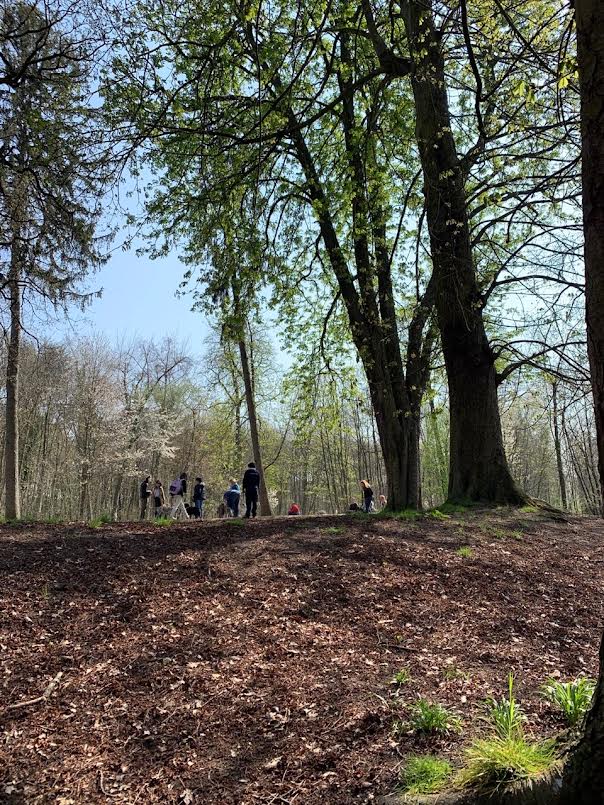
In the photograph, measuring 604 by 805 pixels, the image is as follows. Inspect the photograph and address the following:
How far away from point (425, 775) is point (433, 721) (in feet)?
1.70

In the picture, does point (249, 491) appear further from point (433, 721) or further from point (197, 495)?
point (433, 721)

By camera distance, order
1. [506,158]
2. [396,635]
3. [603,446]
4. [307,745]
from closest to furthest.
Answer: [603,446] → [307,745] → [396,635] → [506,158]

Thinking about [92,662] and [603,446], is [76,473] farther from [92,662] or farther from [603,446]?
[603,446]

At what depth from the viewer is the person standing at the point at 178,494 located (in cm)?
1688

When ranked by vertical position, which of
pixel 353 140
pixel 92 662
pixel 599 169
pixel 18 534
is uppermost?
pixel 353 140

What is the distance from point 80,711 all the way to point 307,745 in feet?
4.99

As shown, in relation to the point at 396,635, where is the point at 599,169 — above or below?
above

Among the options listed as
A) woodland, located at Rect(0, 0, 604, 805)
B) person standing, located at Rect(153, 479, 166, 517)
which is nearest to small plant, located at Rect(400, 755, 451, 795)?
woodland, located at Rect(0, 0, 604, 805)

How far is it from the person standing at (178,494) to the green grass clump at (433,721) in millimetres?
13996

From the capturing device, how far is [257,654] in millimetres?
4191

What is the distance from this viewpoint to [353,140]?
319 inches

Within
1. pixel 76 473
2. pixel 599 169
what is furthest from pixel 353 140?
pixel 76 473

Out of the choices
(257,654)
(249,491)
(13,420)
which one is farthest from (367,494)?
(257,654)

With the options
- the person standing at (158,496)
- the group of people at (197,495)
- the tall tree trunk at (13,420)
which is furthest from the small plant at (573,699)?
the person standing at (158,496)
